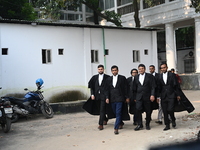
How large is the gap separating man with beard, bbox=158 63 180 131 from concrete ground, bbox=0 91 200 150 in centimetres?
46

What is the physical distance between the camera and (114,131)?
807 cm

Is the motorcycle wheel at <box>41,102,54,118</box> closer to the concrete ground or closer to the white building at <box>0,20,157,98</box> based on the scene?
the concrete ground

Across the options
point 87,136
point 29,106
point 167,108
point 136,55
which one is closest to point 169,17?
point 136,55

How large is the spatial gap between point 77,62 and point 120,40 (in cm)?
281

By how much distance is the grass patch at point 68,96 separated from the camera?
44.6 ft

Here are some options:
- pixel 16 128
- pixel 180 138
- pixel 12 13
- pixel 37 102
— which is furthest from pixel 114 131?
pixel 12 13

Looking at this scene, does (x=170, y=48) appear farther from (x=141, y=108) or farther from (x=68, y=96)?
(x=141, y=108)

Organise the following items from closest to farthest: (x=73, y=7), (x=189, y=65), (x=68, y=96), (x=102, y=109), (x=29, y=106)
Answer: (x=102, y=109), (x=29, y=106), (x=68, y=96), (x=73, y=7), (x=189, y=65)

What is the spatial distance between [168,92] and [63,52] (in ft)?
22.5

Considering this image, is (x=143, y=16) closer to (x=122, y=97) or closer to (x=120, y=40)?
(x=120, y=40)

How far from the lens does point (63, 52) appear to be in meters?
14.1

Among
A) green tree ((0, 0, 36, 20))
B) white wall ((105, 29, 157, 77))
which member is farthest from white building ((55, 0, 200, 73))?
green tree ((0, 0, 36, 20))

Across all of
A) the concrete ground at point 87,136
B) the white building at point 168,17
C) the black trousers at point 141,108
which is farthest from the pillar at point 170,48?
the black trousers at point 141,108

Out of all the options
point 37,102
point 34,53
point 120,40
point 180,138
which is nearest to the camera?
point 180,138
